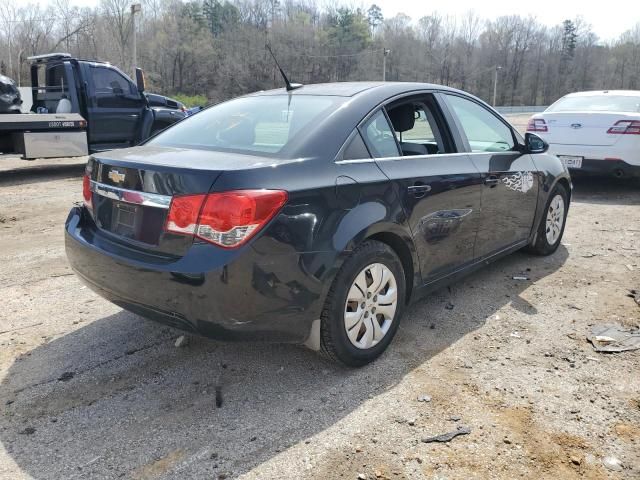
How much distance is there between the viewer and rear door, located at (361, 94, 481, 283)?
132 inches

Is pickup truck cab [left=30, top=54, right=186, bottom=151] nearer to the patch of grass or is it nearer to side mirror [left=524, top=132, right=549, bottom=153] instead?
side mirror [left=524, top=132, right=549, bottom=153]

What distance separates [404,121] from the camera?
3705mm

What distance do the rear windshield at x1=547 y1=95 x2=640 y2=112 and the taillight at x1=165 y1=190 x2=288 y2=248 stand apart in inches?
301

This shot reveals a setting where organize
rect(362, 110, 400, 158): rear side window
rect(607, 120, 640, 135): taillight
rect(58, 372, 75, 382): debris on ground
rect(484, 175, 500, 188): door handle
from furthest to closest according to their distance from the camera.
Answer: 1. rect(607, 120, 640, 135): taillight
2. rect(484, 175, 500, 188): door handle
3. rect(362, 110, 400, 158): rear side window
4. rect(58, 372, 75, 382): debris on ground

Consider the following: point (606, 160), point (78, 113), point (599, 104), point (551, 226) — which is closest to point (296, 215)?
point (551, 226)

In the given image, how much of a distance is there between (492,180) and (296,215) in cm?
202

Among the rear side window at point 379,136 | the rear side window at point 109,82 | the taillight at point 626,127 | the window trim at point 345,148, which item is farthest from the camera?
the rear side window at point 109,82

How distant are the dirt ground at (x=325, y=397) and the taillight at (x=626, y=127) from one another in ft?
14.1

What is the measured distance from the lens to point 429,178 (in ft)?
11.6

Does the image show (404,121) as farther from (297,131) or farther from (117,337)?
(117,337)

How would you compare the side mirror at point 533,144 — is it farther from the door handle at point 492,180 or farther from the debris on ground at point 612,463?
the debris on ground at point 612,463

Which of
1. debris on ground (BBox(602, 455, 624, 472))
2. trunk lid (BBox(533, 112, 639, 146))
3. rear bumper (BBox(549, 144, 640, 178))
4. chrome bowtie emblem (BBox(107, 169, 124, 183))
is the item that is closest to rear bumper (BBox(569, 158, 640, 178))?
rear bumper (BBox(549, 144, 640, 178))

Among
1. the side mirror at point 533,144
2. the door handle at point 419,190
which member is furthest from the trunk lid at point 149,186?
the side mirror at point 533,144

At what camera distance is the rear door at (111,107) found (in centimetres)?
1138
